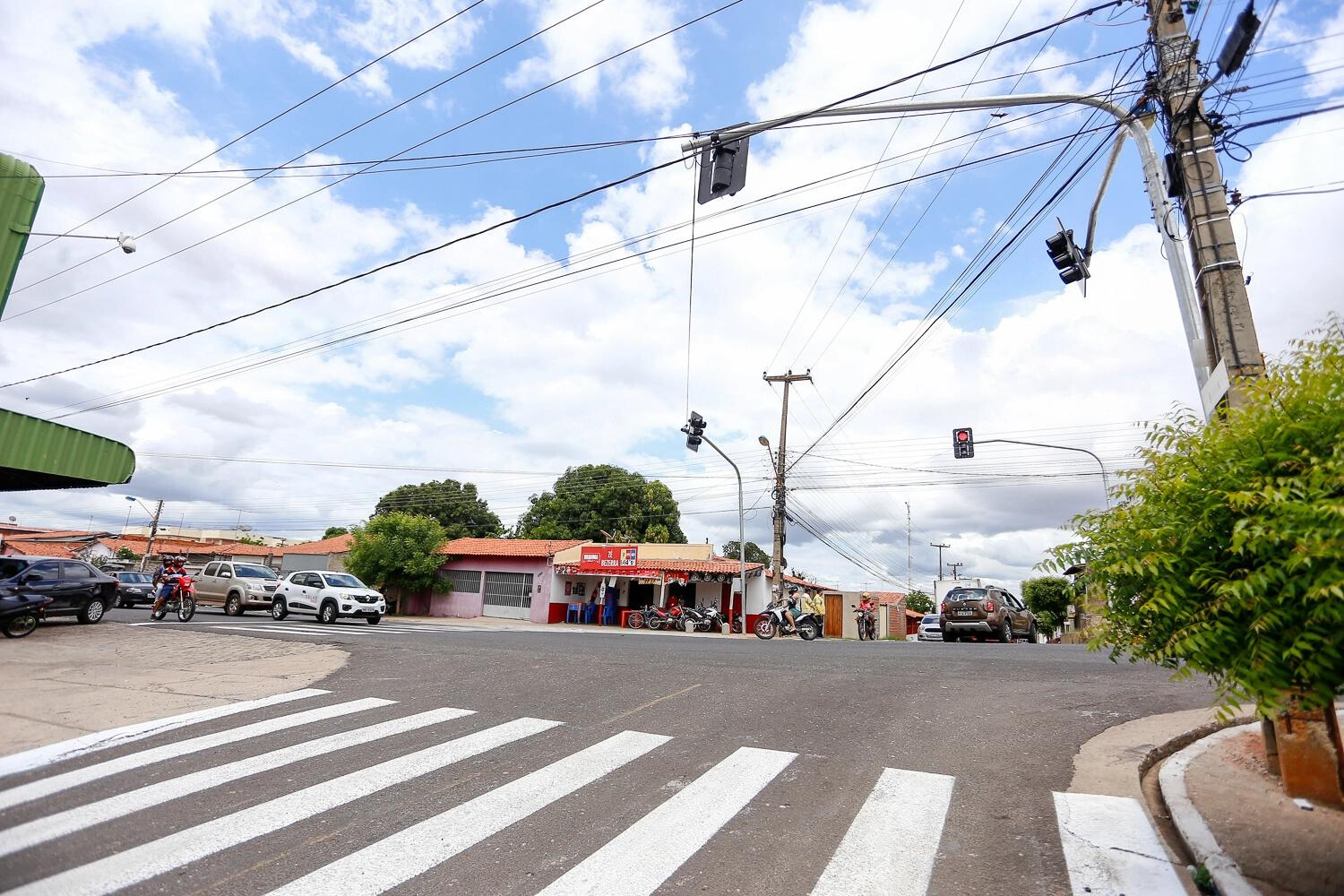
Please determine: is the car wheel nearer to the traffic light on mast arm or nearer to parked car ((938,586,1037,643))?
the traffic light on mast arm

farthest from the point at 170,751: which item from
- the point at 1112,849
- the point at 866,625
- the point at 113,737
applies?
the point at 866,625

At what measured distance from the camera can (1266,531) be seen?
297cm

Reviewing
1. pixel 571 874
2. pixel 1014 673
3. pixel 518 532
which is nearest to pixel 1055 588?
pixel 518 532

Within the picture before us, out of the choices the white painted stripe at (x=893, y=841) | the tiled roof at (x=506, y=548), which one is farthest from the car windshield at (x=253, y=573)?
the white painted stripe at (x=893, y=841)

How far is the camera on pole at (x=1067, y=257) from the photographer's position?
8.03 metres

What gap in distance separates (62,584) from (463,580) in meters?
23.6

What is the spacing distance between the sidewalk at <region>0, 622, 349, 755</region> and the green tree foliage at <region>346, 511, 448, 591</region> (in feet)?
70.7

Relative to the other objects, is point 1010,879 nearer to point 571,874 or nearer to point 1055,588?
point 571,874

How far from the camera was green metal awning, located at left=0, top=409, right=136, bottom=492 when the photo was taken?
39.2 ft

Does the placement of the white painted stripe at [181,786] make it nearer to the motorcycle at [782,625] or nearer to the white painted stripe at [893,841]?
the white painted stripe at [893,841]

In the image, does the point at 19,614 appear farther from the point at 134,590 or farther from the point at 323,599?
the point at 134,590

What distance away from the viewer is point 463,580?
37844 mm

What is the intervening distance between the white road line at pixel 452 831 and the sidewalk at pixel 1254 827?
3889 mm

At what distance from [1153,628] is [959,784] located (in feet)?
7.28
